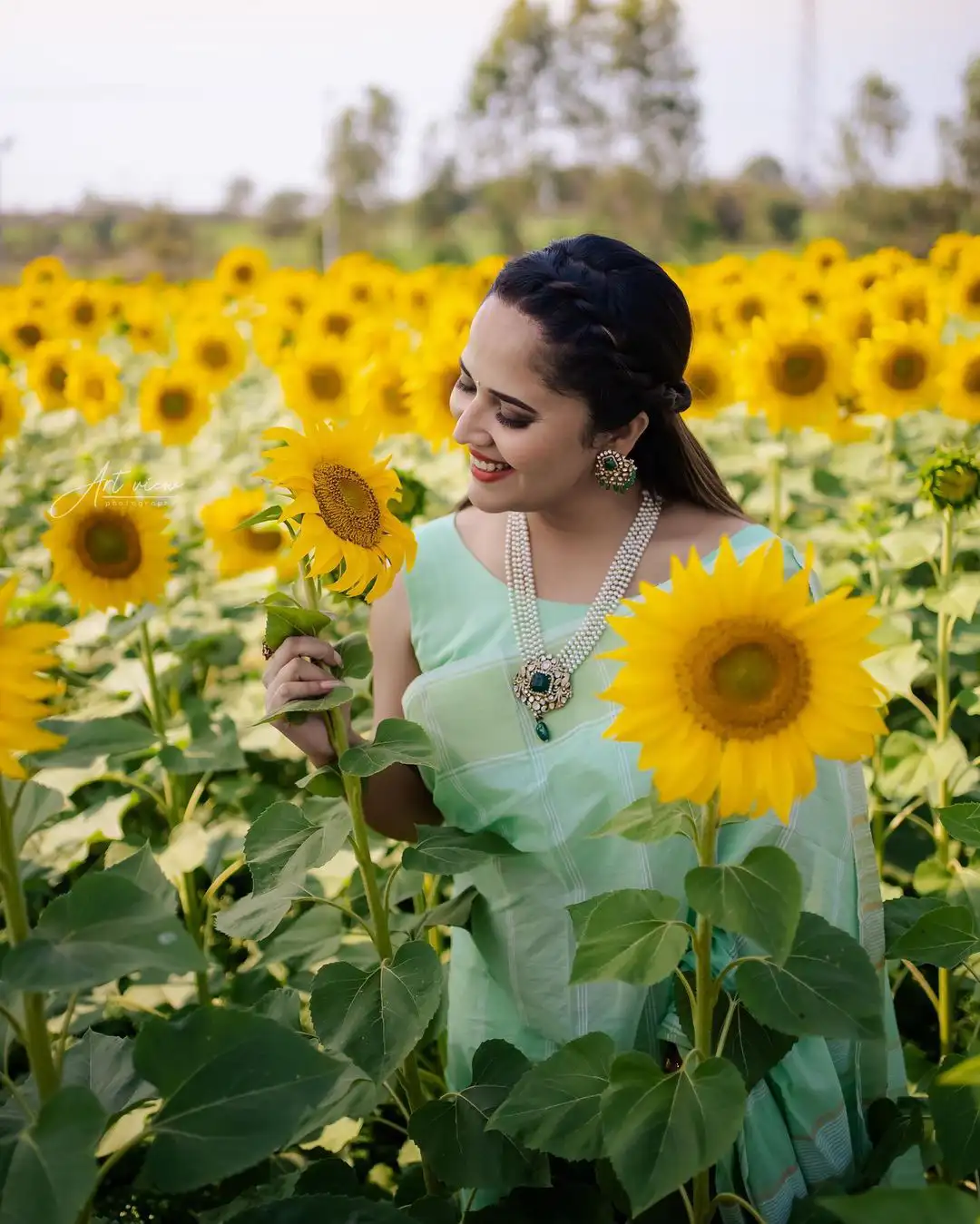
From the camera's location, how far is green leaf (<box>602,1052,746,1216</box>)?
1115 mm

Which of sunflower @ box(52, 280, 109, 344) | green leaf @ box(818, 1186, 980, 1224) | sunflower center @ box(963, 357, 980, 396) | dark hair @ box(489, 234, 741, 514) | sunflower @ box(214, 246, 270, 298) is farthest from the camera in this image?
sunflower @ box(214, 246, 270, 298)

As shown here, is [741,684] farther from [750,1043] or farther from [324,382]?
[324,382]

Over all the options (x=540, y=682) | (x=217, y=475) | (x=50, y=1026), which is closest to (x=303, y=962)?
(x=50, y=1026)

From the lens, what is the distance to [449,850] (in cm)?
152

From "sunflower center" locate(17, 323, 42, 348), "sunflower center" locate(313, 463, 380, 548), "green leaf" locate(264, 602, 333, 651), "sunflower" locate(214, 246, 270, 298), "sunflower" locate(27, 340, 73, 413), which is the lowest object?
"green leaf" locate(264, 602, 333, 651)

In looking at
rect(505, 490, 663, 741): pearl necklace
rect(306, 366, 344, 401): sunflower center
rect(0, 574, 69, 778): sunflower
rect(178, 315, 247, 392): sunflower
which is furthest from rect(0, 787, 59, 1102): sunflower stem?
rect(178, 315, 247, 392): sunflower

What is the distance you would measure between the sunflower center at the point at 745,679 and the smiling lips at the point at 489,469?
631 millimetres

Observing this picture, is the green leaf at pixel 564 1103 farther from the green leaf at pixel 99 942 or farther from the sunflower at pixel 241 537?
the sunflower at pixel 241 537

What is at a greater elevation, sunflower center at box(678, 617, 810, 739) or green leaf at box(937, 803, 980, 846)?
sunflower center at box(678, 617, 810, 739)

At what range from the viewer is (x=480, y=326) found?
1667mm

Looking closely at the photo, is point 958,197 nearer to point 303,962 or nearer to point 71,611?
point 71,611

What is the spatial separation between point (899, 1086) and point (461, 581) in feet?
3.14

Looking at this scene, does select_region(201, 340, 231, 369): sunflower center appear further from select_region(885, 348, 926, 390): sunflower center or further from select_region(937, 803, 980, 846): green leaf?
select_region(937, 803, 980, 846): green leaf

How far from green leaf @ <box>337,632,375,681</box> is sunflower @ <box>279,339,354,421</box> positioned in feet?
7.67
